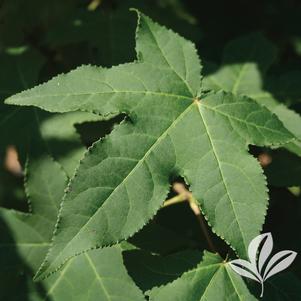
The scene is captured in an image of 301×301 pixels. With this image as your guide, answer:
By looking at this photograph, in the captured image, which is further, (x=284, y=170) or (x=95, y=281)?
(x=284, y=170)

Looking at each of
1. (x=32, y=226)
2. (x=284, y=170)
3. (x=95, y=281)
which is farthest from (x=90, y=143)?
(x=284, y=170)

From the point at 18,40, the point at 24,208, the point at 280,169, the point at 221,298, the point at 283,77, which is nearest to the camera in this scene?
the point at 221,298

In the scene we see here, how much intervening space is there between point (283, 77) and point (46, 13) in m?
1.17

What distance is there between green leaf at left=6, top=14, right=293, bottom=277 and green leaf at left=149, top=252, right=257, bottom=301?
22cm

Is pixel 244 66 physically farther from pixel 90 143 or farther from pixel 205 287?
pixel 205 287

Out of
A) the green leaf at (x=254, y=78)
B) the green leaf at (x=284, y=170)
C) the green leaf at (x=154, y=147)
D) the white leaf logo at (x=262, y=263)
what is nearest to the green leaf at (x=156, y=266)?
the white leaf logo at (x=262, y=263)

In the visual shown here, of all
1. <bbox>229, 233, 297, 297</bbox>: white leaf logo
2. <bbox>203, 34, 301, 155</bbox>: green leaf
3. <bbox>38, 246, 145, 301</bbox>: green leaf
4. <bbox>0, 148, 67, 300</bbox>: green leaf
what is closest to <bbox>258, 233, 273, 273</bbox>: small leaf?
<bbox>229, 233, 297, 297</bbox>: white leaf logo

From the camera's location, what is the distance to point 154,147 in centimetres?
128

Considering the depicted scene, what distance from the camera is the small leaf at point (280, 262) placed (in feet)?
4.67

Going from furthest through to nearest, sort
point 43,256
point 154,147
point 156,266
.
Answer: point 43,256 → point 156,266 → point 154,147

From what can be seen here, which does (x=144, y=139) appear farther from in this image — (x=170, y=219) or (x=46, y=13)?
(x=46, y=13)

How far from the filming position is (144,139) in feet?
4.22

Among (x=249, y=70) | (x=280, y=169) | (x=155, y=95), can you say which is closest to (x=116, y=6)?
(x=249, y=70)

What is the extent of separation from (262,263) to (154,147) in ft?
1.56
